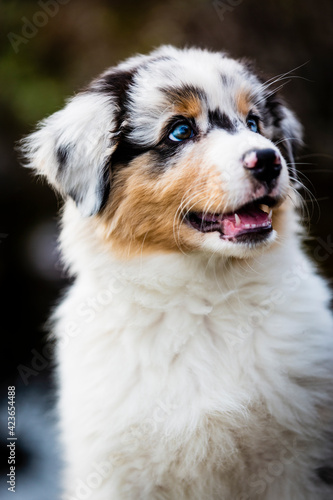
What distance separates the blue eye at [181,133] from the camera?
282cm

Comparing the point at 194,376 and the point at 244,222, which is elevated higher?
the point at 244,222

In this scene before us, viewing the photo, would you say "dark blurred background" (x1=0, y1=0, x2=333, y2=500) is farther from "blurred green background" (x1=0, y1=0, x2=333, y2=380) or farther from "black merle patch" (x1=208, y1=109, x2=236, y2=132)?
"black merle patch" (x1=208, y1=109, x2=236, y2=132)

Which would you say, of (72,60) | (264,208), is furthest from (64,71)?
(264,208)

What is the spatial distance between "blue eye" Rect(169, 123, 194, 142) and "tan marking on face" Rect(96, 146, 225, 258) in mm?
137

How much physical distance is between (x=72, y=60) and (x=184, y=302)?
2385 mm

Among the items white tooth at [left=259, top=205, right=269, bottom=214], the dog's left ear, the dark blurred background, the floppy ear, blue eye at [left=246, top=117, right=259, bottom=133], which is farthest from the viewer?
the dark blurred background

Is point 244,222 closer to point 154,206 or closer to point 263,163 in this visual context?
point 263,163

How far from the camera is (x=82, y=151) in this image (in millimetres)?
2861

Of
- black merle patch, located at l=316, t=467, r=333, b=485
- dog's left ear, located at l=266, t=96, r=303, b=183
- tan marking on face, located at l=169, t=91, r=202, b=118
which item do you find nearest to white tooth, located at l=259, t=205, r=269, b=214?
tan marking on face, located at l=169, t=91, r=202, b=118

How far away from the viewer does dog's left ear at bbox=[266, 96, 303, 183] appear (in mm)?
3354

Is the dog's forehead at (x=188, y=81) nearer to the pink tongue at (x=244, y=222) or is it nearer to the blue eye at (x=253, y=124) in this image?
the blue eye at (x=253, y=124)

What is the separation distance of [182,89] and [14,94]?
6.20ft

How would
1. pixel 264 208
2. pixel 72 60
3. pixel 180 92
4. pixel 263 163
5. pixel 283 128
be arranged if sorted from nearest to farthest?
pixel 263 163 < pixel 264 208 < pixel 180 92 < pixel 283 128 < pixel 72 60

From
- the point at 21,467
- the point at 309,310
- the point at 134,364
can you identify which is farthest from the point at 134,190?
the point at 21,467
